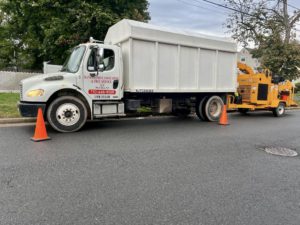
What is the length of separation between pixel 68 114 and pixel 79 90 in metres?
0.77

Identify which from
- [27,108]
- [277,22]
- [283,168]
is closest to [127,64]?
[27,108]

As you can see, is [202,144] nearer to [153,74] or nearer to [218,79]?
[153,74]

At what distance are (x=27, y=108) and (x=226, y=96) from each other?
7.72m

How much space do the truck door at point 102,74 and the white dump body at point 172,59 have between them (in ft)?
1.22

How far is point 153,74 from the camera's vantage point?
8.58 m

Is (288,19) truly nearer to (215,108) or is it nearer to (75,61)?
(215,108)

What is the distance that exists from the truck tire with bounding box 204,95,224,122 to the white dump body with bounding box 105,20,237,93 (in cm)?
43

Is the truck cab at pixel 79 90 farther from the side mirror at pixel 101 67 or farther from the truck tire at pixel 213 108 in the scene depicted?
the truck tire at pixel 213 108

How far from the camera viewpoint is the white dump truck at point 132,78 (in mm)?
7277

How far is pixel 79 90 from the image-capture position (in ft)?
24.7

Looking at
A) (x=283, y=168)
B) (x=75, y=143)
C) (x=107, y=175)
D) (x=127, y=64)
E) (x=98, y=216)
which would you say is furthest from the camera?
(x=127, y=64)

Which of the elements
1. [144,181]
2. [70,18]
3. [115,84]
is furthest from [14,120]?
[70,18]

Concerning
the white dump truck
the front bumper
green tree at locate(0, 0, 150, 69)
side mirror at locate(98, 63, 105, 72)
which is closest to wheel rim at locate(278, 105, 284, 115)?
the white dump truck

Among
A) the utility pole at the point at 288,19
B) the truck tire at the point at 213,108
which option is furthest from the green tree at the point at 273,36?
the truck tire at the point at 213,108
